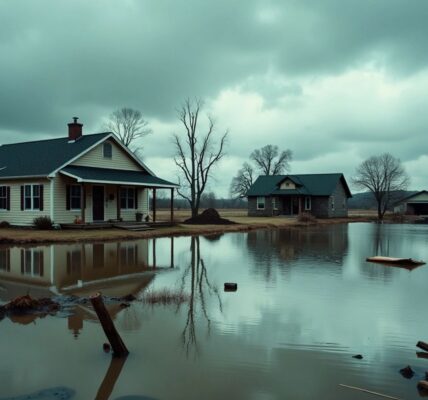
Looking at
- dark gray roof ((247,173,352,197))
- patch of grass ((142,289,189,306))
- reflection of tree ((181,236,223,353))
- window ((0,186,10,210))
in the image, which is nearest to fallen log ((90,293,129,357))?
reflection of tree ((181,236,223,353))

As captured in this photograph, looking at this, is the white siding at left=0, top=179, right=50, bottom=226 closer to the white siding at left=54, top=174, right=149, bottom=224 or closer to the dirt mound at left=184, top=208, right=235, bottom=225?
the white siding at left=54, top=174, right=149, bottom=224

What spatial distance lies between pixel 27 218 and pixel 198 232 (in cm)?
1006

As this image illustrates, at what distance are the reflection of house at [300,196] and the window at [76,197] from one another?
31.3 metres

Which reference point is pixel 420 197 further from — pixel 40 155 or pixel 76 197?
pixel 40 155

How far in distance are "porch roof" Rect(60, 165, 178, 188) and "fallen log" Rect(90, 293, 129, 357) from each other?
18668mm

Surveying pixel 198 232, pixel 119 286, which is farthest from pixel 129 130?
pixel 119 286

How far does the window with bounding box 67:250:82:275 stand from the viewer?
13689mm

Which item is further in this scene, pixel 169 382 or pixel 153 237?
pixel 153 237

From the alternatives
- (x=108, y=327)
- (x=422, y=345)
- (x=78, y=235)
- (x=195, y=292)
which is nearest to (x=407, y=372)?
(x=422, y=345)

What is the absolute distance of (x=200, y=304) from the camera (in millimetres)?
9773

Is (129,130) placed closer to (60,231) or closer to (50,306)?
(60,231)

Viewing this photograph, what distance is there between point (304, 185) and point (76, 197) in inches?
1372

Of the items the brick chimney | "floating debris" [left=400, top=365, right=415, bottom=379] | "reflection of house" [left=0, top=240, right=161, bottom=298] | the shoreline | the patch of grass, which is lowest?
"floating debris" [left=400, top=365, right=415, bottom=379]

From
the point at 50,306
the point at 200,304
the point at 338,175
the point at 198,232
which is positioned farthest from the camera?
the point at 338,175
